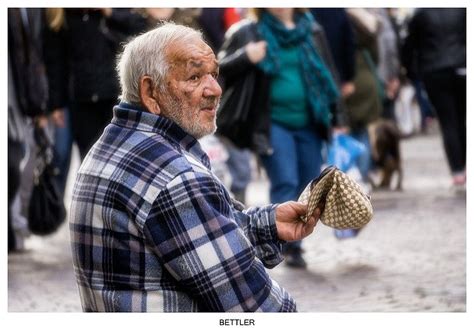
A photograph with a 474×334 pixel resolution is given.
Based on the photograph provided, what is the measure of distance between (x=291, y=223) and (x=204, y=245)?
560 millimetres

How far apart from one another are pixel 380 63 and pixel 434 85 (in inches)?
52.6

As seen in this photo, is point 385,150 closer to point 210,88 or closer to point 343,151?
point 343,151

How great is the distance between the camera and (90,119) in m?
8.01

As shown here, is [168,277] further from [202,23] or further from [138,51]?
[202,23]

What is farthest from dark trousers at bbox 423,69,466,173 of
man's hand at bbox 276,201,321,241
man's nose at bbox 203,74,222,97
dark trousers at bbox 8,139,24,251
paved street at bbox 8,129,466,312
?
man's nose at bbox 203,74,222,97

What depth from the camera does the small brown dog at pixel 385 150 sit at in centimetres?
1185

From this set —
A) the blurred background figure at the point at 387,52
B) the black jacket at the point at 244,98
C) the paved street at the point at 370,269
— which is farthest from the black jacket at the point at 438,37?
the black jacket at the point at 244,98

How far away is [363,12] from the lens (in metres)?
10.6

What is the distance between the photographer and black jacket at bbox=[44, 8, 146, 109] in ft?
25.8

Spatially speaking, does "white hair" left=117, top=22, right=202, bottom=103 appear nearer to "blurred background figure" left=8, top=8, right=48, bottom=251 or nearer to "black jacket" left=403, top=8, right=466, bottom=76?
"blurred background figure" left=8, top=8, right=48, bottom=251

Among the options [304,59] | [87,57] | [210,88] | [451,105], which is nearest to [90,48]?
[87,57]

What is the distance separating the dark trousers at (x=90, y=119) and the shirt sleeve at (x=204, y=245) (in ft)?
15.3

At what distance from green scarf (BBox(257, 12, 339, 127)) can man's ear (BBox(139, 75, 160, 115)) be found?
3.96 meters

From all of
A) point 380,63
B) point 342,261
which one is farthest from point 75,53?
Result: point 380,63
